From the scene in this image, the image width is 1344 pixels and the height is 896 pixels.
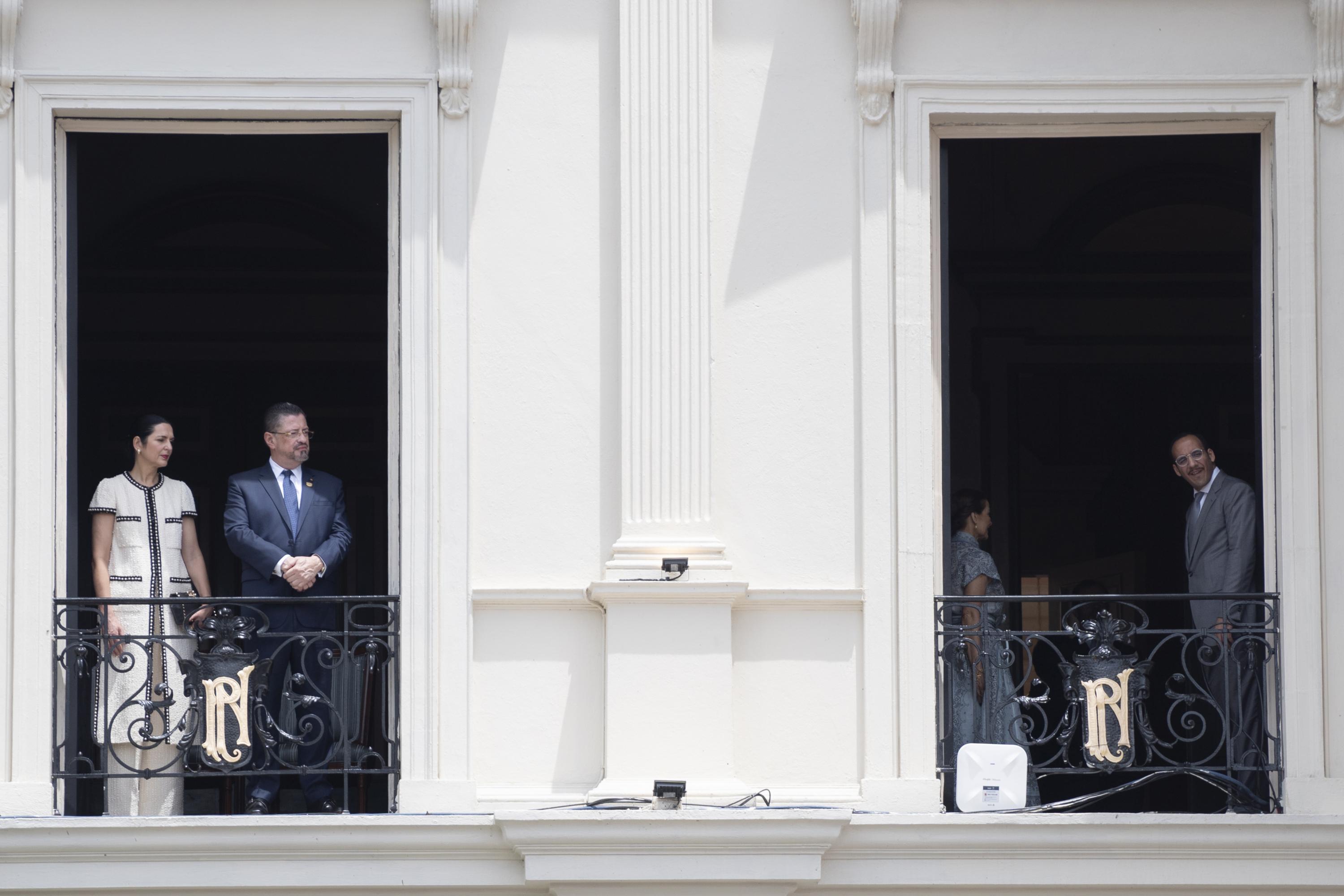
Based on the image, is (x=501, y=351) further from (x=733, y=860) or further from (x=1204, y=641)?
(x=1204, y=641)

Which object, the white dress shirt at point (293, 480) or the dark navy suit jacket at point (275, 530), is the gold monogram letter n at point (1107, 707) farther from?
the white dress shirt at point (293, 480)

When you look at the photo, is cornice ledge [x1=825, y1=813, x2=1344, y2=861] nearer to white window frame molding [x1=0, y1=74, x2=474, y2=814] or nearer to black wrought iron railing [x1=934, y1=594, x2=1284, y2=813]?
black wrought iron railing [x1=934, y1=594, x2=1284, y2=813]

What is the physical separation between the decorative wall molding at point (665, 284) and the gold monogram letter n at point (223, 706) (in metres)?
1.56

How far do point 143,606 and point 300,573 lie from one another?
0.69 meters

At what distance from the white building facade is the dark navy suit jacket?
447 mm

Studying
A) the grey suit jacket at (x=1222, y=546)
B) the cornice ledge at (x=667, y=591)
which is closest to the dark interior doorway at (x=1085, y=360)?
the grey suit jacket at (x=1222, y=546)

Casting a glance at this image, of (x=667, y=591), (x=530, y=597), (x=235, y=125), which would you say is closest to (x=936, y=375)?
(x=667, y=591)

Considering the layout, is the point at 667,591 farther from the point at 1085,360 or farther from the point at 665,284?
the point at 1085,360

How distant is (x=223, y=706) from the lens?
338 inches

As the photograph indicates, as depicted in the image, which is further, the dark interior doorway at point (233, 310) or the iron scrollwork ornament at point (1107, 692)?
the dark interior doorway at point (233, 310)

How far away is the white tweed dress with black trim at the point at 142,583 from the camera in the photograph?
876 centimetres

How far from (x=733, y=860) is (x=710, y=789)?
315 mm

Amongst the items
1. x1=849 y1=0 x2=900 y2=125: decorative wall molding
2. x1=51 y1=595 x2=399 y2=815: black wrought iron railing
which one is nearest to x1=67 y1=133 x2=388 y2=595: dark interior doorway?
x1=51 y1=595 x2=399 y2=815: black wrought iron railing

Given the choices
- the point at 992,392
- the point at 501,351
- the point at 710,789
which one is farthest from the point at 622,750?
the point at 992,392
